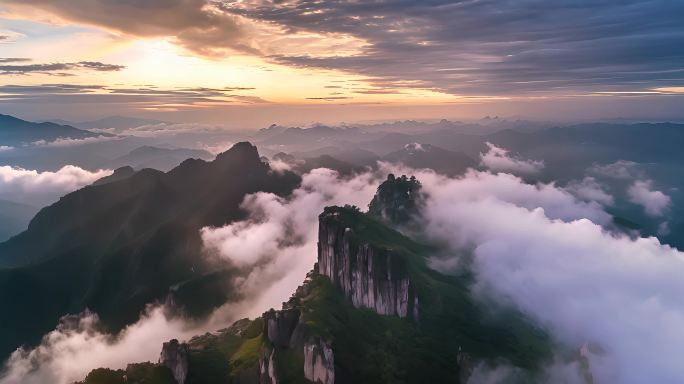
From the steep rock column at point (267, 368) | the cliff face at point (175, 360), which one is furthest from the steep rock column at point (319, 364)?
the cliff face at point (175, 360)

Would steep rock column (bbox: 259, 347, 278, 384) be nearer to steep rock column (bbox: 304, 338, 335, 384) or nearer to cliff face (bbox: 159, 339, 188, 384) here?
steep rock column (bbox: 304, 338, 335, 384)

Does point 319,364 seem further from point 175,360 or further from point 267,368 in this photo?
point 175,360

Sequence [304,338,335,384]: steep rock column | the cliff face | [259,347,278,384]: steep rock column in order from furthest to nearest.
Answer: the cliff face < [304,338,335,384]: steep rock column < [259,347,278,384]: steep rock column

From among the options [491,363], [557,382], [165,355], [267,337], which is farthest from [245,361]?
[557,382]

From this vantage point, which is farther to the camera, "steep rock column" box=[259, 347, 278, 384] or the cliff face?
the cliff face

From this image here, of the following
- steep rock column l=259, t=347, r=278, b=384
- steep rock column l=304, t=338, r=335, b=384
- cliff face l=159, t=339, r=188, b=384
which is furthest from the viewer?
cliff face l=159, t=339, r=188, b=384

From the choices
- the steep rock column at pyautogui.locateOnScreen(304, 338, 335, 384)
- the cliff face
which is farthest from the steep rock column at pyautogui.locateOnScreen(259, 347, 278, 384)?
the cliff face

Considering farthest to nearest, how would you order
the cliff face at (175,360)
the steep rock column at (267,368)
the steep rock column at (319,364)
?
the cliff face at (175,360) → the steep rock column at (319,364) → the steep rock column at (267,368)

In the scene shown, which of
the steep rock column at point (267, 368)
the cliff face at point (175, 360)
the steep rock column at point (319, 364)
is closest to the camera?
the steep rock column at point (267, 368)

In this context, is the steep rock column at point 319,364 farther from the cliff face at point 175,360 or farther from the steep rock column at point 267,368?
the cliff face at point 175,360
